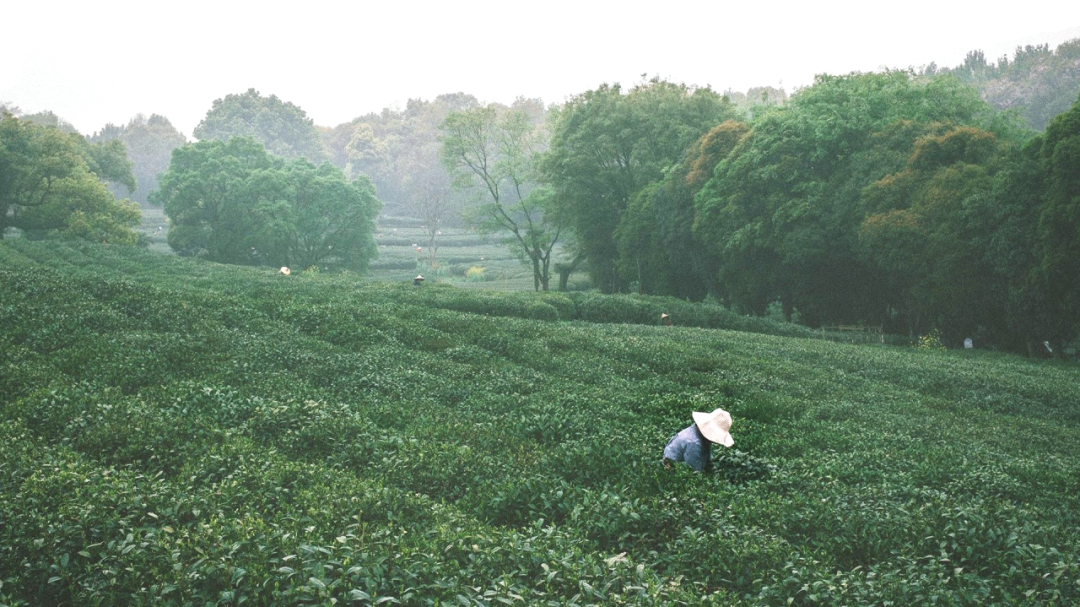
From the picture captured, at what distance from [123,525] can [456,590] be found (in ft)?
11.1

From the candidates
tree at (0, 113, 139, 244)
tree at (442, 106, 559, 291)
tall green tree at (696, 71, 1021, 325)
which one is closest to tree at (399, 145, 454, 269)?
tree at (442, 106, 559, 291)

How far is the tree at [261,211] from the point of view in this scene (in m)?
59.7

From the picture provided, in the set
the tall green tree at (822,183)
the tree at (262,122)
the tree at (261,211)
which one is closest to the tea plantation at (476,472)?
the tall green tree at (822,183)

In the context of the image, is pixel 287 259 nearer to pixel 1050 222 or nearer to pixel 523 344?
pixel 523 344

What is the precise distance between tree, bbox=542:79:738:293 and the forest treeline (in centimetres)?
16

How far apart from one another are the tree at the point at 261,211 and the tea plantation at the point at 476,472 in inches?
1583

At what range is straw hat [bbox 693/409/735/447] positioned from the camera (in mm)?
10188

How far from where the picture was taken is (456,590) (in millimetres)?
6258

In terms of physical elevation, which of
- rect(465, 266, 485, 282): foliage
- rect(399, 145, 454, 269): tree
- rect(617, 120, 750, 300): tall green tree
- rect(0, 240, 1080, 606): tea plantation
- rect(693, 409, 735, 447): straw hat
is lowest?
rect(465, 266, 485, 282): foliage

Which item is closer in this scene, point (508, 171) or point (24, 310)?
point (24, 310)

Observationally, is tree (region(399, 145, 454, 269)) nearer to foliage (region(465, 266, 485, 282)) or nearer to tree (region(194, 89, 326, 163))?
tree (region(194, 89, 326, 163))

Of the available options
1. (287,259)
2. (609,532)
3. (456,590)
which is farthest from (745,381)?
(287,259)

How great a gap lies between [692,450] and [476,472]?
3314 mm

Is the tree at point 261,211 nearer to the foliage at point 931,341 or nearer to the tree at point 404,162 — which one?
the foliage at point 931,341
